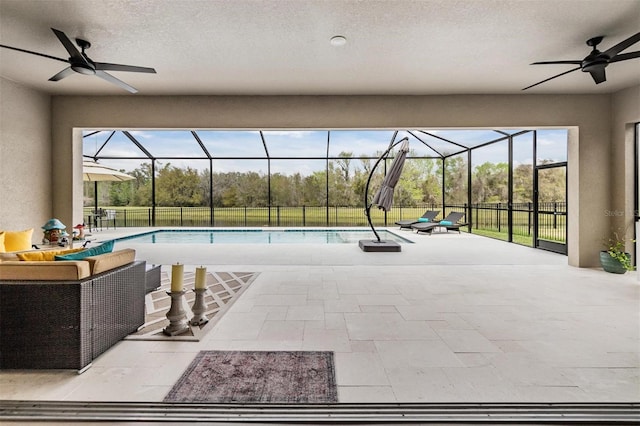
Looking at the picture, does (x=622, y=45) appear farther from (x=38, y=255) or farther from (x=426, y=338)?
(x=38, y=255)

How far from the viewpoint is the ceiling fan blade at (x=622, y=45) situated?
2.85 meters

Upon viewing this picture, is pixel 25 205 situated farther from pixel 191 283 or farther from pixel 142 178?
pixel 142 178

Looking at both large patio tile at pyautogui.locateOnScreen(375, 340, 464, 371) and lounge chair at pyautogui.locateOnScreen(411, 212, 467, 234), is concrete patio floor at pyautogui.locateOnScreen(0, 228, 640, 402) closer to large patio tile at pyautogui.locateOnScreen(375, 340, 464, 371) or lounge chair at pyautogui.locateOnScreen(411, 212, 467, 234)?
large patio tile at pyautogui.locateOnScreen(375, 340, 464, 371)

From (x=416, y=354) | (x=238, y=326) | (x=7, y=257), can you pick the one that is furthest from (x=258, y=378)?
(x=7, y=257)

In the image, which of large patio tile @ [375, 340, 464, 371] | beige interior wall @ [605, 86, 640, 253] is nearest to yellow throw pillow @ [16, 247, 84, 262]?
large patio tile @ [375, 340, 464, 371]

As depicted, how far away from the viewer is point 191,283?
416cm

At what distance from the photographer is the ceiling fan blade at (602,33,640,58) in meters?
2.85

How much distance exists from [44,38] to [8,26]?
0.93 ft

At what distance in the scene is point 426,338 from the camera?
2.58 meters

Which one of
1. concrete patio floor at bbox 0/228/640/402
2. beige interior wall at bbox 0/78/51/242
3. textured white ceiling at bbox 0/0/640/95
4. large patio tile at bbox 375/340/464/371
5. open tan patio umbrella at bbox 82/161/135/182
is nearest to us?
concrete patio floor at bbox 0/228/640/402

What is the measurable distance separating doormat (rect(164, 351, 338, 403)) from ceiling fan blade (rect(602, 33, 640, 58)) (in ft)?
11.9

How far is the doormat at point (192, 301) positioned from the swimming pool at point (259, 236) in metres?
3.57

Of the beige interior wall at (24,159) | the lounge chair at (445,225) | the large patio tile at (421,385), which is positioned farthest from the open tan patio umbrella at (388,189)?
the beige interior wall at (24,159)

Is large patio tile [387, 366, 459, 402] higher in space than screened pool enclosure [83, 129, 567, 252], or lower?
lower
